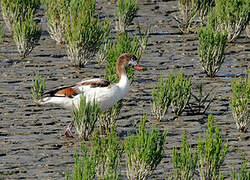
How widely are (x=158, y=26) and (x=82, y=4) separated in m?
3.46

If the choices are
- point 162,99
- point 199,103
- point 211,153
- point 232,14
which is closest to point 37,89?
point 162,99

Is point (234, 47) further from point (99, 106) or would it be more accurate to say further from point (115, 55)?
point (99, 106)

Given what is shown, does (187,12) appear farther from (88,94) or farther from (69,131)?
(69,131)

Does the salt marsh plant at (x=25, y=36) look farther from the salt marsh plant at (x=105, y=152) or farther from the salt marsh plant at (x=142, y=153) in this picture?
the salt marsh plant at (x=142, y=153)

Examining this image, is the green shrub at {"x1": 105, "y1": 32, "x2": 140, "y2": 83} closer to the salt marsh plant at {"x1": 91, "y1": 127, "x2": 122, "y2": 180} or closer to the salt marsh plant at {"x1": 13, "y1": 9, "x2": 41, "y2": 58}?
the salt marsh plant at {"x1": 13, "y1": 9, "x2": 41, "y2": 58}

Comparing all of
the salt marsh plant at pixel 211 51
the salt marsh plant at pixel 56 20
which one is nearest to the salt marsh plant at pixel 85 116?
the salt marsh plant at pixel 211 51

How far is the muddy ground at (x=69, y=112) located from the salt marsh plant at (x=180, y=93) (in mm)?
168

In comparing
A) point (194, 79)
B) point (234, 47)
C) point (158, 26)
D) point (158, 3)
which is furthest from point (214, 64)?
point (158, 3)

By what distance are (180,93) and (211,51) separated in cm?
318

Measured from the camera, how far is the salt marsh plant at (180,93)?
11.7 metres

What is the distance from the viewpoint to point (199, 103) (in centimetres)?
1218

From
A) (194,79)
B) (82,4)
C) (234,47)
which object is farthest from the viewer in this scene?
(234,47)

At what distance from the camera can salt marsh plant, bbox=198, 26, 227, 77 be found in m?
14.6

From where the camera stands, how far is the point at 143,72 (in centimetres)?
1498
